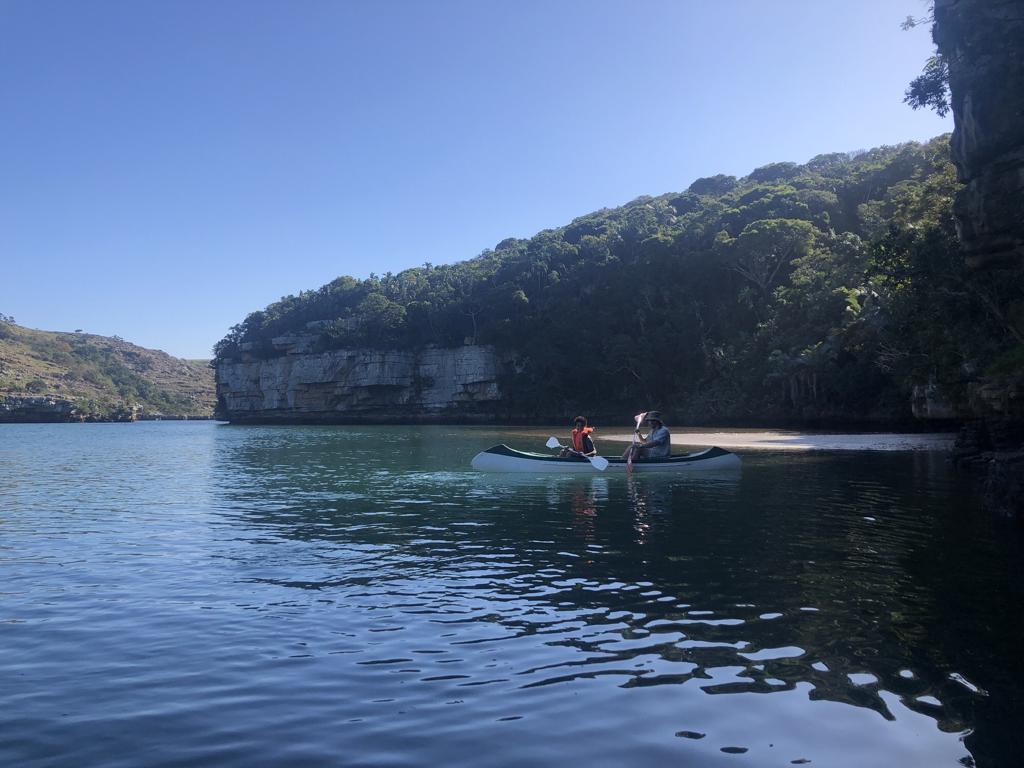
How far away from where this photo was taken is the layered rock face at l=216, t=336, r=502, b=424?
286 ft

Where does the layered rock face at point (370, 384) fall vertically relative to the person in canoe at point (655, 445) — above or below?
above

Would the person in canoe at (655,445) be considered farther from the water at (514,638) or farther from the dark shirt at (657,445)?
the water at (514,638)

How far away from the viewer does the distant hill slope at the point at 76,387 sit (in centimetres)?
12069

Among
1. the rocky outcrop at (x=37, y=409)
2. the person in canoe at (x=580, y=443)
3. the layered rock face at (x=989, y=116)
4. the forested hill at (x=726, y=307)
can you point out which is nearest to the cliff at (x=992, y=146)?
the layered rock face at (x=989, y=116)

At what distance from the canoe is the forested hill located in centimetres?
863

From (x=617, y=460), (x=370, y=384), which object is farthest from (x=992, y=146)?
(x=370, y=384)

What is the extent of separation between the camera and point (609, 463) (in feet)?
71.3

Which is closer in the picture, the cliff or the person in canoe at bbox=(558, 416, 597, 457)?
the cliff

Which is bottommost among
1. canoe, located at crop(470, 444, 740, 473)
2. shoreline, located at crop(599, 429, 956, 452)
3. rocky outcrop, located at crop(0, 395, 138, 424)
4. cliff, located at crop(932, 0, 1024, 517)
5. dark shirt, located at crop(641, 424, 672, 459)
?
shoreline, located at crop(599, 429, 956, 452)

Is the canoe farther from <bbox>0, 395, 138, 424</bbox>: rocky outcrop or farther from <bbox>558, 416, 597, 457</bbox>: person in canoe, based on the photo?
<bbox>0, 395, 138, 424</bbox>: rocky outcrop

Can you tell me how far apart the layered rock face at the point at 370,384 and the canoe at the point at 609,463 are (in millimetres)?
63653

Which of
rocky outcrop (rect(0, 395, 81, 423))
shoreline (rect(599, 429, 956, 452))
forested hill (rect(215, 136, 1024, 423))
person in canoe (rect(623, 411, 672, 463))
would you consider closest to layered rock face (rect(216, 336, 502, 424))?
forested hill (rect(215, 136, 1024, 423))

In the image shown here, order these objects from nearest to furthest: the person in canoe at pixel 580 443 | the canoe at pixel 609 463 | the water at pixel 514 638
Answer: the water at pixel 514 638 → the canoe at pixel 609 463 → the person in canoe at pixel 580 443

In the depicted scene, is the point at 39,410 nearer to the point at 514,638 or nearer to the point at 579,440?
the point at 579,440
